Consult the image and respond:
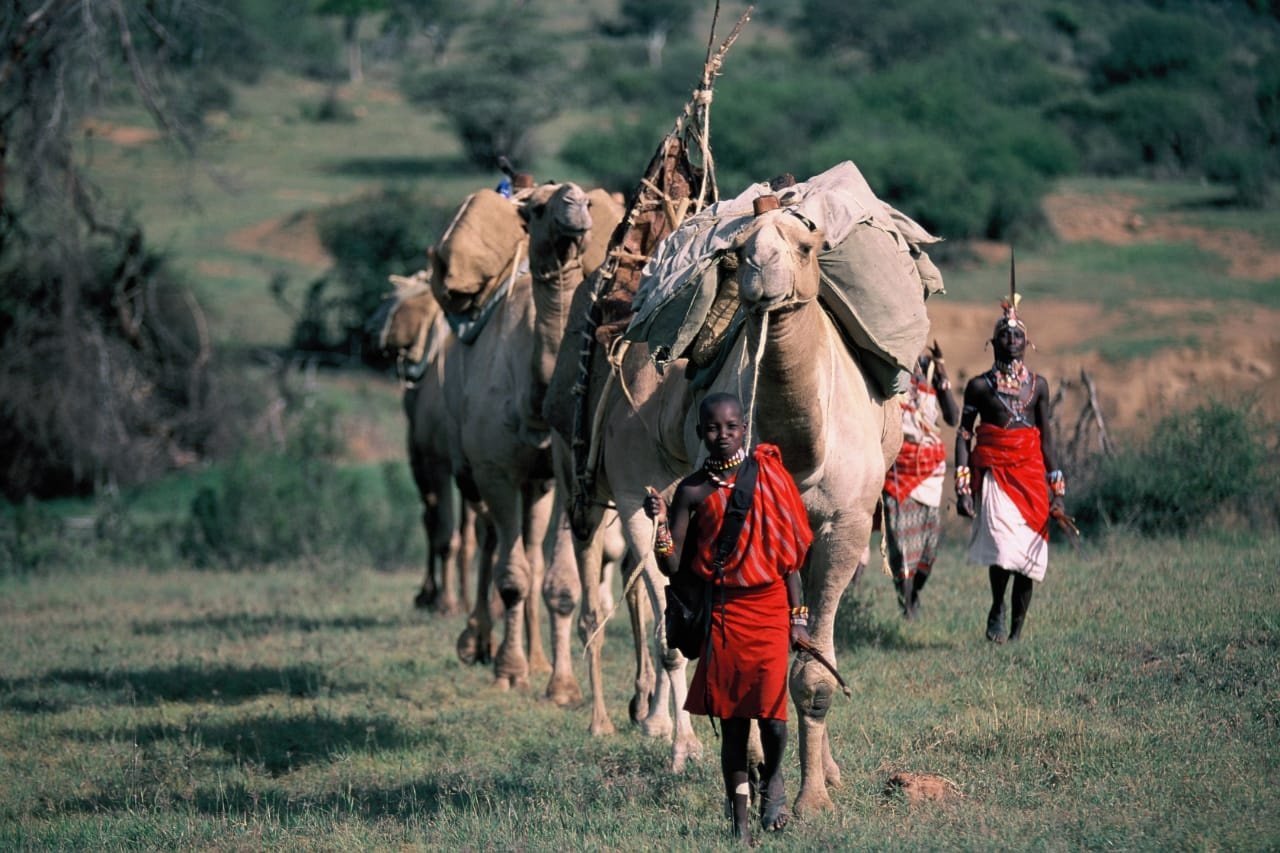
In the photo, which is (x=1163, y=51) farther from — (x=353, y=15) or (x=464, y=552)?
(x=464, y=552)

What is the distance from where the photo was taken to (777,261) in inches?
236

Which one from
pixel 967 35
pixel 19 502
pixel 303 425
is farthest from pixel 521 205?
pixel 967 35

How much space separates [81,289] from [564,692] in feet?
46.8

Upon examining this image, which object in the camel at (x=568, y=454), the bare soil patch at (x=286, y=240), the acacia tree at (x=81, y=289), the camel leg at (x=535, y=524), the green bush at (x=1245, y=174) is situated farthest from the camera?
the bare soil patch at (x=286, y=240)

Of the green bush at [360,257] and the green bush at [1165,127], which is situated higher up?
the green bush at [1165,127]

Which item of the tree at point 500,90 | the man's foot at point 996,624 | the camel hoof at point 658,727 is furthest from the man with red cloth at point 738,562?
the tree at point 500,90

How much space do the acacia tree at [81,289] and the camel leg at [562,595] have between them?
8.96 meters

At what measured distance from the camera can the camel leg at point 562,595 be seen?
9.67 meters

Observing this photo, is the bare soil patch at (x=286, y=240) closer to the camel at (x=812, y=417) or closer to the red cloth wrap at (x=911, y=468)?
the red cloth wrap at (x=911, y=468)

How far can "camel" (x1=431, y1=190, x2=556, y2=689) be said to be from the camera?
1004 centimetres

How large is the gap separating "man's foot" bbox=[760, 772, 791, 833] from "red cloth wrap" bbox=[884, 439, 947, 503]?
4.52 m

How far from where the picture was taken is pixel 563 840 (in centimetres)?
646

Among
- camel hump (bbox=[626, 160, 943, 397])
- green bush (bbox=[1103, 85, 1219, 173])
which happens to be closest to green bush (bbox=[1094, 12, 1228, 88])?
green bush (bbox=[1103, 85, 1219, 173])

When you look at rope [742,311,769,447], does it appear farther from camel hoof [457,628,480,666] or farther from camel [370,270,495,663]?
camel [370,270,495,663]
